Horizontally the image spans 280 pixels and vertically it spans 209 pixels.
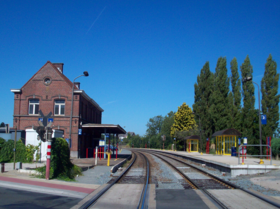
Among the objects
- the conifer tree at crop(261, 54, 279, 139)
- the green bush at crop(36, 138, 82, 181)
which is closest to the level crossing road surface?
the green bush at crop(36, 138, 82, 181)

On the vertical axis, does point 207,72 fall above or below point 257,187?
above

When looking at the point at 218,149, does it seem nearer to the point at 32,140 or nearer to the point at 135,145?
the point at 32,140

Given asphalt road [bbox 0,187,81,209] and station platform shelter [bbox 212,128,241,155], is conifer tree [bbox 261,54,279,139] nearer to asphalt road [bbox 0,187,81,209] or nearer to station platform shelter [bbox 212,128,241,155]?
station platform shelter [bbox 212,128,241,155]

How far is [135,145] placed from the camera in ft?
340

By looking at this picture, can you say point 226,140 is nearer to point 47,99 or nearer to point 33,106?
point 47,99

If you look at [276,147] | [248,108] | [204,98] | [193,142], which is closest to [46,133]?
[276,147]

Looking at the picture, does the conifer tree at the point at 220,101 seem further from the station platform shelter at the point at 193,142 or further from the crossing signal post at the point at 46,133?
the crossing signal post at the point at 46,133

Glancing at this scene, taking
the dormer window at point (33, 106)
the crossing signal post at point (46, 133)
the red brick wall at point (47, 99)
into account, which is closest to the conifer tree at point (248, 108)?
the red brick wall at point (47, 99)

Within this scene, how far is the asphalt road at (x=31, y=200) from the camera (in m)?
7.45

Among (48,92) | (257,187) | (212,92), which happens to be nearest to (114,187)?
(257,187)

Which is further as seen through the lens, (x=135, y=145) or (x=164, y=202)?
(x=135, y=145)

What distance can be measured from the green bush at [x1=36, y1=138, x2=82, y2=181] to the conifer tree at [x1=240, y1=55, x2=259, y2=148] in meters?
23.9

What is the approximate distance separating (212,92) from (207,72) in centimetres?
390

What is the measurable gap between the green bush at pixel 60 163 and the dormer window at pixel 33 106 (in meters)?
19.5
